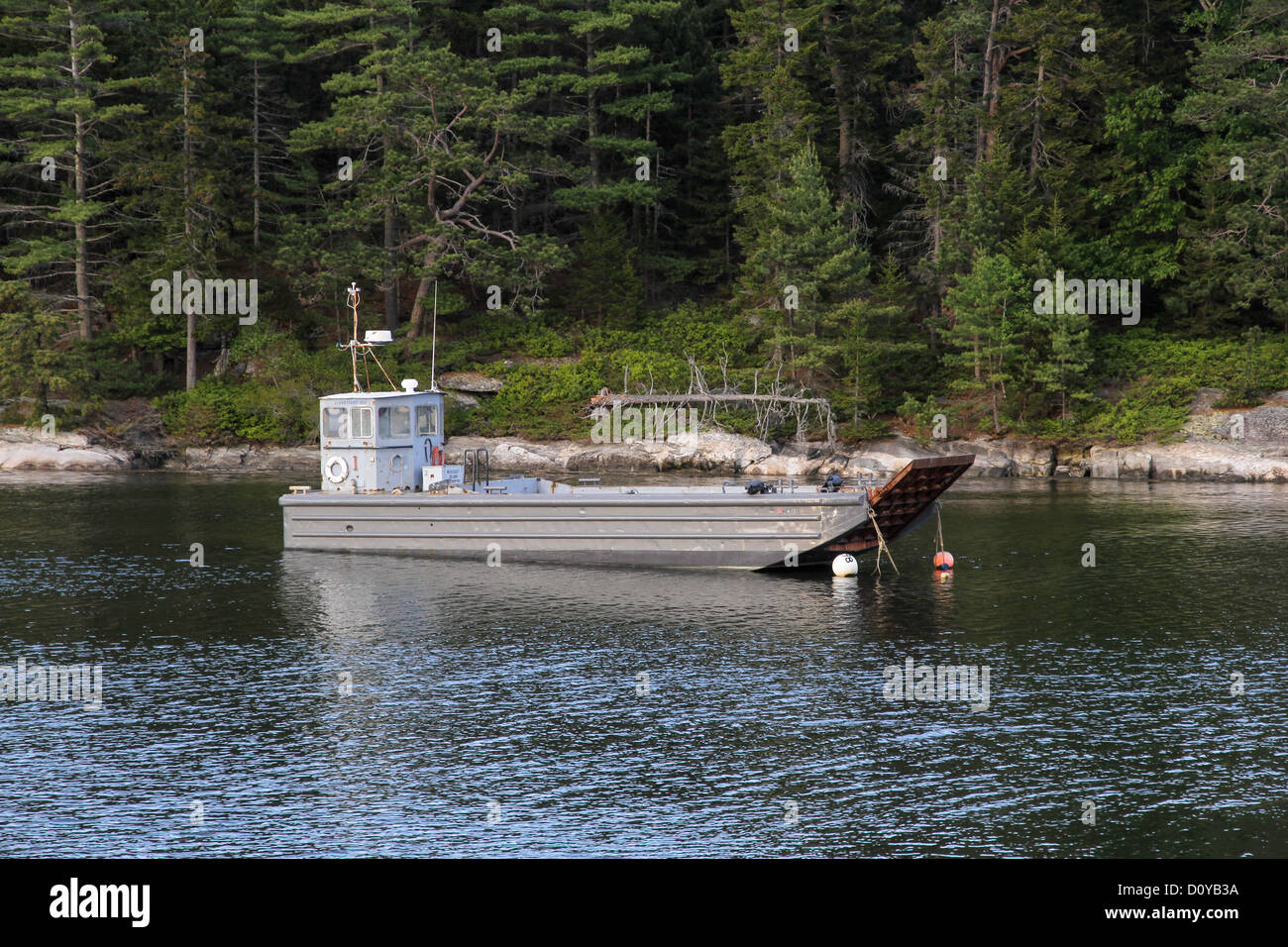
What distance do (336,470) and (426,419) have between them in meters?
2.81

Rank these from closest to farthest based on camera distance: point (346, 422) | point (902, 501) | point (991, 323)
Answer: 1. point (902, 501)
2. point (346, 422)
3. point (991, 323)

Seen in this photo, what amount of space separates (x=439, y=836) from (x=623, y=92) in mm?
58198

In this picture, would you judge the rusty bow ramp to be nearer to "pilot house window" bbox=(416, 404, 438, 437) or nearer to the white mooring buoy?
the white mooring buoy

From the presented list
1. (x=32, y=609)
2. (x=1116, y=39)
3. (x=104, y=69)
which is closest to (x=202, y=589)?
(x=32, y=609)

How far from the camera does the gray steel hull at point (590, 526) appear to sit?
2958 centimetres

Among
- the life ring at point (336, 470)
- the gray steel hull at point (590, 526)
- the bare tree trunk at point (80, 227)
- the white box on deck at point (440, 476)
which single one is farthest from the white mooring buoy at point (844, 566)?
the bare tree trunk at point (80, 227)

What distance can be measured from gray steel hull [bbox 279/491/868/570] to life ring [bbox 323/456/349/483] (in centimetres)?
54

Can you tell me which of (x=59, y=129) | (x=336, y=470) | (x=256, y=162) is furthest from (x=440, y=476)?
(x=59, y=129)

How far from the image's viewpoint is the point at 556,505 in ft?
101

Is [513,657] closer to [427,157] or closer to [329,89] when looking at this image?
[427,157]

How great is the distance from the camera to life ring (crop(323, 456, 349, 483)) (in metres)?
32.8

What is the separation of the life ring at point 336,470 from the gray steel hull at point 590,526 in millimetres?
539

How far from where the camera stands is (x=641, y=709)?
19.3 m

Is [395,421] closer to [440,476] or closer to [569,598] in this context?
[440,476]
